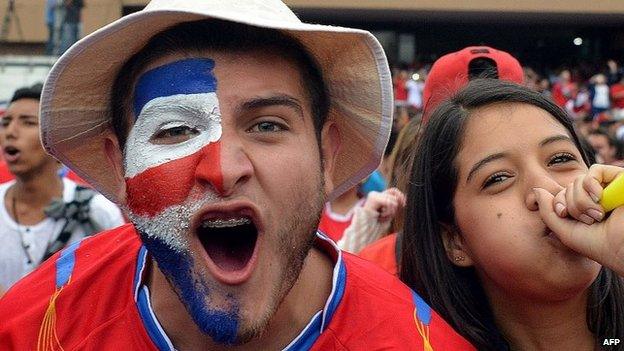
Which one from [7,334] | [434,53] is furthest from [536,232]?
[434,53]

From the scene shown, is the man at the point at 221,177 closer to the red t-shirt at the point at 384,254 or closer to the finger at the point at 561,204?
the finger at the point at 561,204

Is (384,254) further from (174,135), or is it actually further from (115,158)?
(174,135)

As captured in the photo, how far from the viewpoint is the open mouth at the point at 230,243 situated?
1.80 m

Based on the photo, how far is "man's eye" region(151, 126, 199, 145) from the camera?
1.88m

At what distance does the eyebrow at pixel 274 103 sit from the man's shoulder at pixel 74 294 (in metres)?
0.57

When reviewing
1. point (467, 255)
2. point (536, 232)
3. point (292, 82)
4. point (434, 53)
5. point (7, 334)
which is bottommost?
point (434, 53)

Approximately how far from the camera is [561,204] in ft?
6.39

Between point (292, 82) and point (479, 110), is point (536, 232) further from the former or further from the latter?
point (292, 82)

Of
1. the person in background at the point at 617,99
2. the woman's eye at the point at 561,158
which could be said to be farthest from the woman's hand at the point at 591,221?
the person in background at the point at 617,99

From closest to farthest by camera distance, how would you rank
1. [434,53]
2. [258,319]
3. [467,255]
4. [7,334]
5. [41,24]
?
[258,319] → [7,334] → [467,255] → [41,24] → [434,53]

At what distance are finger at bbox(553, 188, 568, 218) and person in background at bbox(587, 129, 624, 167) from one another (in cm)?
585

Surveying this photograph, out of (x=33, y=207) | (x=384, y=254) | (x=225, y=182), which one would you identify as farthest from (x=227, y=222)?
(x=33, y=207)

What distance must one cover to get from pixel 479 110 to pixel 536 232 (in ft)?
1.46

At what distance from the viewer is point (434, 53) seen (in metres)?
25.2
